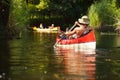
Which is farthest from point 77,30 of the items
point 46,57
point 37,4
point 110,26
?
point 37,4

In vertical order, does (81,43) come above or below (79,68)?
above

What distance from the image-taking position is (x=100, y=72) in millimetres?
17344

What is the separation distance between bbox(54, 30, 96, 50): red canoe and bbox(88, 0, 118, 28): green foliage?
30.4 meters

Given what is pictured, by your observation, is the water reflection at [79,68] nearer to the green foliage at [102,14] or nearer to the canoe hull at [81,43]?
the canoe hull at [81,43]

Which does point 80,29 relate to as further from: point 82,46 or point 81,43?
point 82,46

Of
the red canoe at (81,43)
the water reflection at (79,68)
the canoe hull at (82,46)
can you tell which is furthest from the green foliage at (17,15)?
the water reflection at (79,68)

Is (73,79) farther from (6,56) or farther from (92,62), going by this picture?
(6,56)

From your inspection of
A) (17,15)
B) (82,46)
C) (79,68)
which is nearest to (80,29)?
(82,46)

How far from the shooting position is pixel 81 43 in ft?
98.1

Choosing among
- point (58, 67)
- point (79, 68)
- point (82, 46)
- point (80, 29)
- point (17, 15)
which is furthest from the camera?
point (17, 15)

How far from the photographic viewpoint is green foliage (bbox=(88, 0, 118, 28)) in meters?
61.4

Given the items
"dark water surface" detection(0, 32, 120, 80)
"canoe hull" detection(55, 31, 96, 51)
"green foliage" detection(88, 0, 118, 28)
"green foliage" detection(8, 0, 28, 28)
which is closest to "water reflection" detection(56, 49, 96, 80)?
"dark water surface" detection(0, 32, 120, 80)

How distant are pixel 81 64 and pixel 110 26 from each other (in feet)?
135

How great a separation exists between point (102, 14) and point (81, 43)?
107ft
